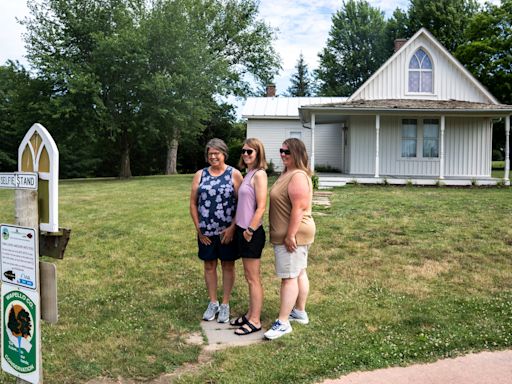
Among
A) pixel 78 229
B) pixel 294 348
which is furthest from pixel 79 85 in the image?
pixel 294 348

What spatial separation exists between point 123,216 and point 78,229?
4.70ft

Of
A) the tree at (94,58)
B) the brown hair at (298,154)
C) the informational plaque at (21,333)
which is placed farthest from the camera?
the tree at (94,58)

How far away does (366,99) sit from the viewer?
1989 cm

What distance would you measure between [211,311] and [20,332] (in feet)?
6.90

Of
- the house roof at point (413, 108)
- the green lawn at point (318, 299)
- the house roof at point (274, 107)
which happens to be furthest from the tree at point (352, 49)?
the green lawn at point (318, 299)

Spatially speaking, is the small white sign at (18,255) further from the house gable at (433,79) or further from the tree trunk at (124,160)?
the tree trunk at (124,160)

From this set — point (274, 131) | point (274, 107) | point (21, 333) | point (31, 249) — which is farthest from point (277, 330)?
point (274, 107)

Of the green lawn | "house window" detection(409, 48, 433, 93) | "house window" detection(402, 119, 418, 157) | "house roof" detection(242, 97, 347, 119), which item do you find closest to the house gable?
"house window" detection(409, 48, 433, 93)

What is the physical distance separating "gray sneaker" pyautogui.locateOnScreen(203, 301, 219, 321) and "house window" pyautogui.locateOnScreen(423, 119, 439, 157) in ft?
52.9

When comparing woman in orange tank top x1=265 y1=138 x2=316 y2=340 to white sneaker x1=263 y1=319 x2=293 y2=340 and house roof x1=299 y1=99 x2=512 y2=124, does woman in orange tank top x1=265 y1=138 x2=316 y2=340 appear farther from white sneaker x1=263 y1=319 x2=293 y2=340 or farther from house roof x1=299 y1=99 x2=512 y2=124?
house roof x1=299 y1=99 x2=512 y2=124

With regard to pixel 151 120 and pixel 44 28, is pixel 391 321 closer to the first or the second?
pixel 151 120

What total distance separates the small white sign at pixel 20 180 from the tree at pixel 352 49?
157 feet

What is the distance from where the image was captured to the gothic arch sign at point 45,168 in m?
3.03

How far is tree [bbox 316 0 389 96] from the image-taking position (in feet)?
165
